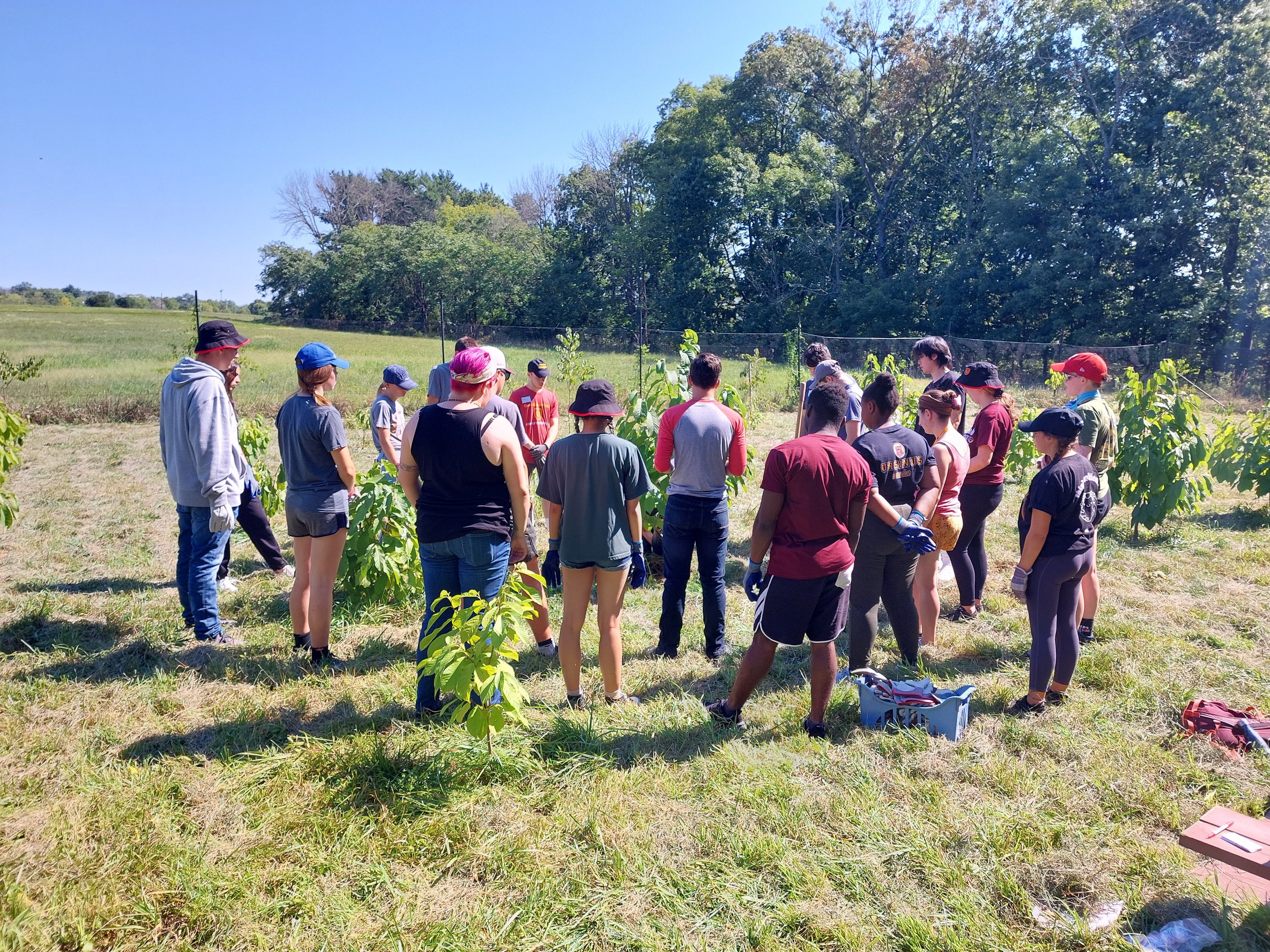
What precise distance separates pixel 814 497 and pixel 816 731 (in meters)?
1.28

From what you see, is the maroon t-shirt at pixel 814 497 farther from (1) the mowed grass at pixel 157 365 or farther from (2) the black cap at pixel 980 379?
(1) the mowed grass at pixel 157 365

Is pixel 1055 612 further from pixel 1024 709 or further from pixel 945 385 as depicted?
pixel 945 385

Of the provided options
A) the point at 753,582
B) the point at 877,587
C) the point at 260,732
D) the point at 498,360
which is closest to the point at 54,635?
the point at 260,732

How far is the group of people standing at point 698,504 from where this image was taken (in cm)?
350

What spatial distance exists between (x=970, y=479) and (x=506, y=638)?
349cm

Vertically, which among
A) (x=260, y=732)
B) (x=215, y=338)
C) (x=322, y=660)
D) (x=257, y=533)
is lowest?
(x=260, y=732)

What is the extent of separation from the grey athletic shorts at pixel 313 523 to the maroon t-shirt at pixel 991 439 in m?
3.98

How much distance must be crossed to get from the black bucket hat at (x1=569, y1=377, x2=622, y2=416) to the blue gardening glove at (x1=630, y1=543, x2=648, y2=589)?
737 millimetres

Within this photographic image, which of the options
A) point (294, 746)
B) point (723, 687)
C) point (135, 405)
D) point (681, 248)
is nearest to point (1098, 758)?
point (723, 687)

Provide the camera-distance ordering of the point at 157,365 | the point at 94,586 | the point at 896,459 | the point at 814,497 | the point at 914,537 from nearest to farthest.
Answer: the point at 814,497 → the point at 914,537 → the point at 896,459 → the point at 94,586 → the point at 157,365

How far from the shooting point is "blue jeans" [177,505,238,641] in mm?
4531

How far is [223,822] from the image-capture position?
3.11 m

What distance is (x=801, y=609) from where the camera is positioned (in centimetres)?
352

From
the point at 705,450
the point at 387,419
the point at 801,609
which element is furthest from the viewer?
the point at 387,419
